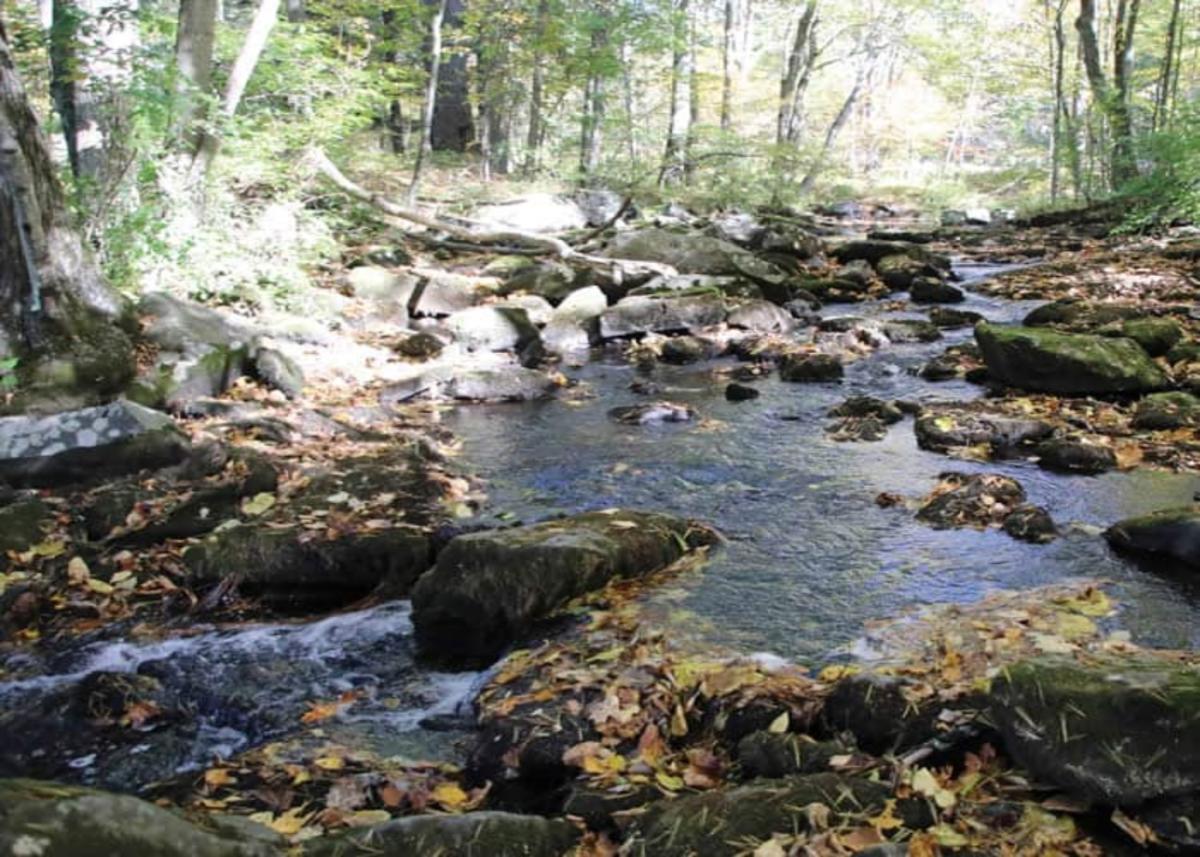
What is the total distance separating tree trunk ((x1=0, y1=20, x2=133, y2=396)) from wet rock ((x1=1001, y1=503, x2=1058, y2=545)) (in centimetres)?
728

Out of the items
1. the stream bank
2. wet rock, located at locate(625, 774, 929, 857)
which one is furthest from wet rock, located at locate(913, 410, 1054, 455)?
wet rock, located at locate(625, 774, 929, 857)

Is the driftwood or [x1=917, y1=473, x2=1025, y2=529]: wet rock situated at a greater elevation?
the driftwood

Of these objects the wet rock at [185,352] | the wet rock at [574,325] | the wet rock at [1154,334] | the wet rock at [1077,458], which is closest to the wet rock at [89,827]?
the wet rock at [1077,458]

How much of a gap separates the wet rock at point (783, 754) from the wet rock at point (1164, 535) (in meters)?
3.03

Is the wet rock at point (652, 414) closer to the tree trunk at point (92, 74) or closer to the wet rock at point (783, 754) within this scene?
the wet rock at point (783, 754)

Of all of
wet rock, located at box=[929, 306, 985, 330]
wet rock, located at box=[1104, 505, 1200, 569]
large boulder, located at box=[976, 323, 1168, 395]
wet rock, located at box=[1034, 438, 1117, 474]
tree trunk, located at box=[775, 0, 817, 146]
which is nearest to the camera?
wet rock, located at box=[1104, 505, 1200, 569]

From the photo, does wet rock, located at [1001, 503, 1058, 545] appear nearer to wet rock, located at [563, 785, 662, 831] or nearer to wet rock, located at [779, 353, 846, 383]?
wet rock, located at [563, 785, 662, 831]

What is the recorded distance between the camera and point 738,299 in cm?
1386

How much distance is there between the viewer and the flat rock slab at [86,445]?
6.45 m

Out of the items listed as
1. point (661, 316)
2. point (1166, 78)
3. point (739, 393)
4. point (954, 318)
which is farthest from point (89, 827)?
point (1166, 78)

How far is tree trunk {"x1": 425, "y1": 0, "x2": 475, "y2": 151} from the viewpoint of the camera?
80.7 ft

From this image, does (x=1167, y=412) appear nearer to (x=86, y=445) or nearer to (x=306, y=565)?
(x=306, y=565)

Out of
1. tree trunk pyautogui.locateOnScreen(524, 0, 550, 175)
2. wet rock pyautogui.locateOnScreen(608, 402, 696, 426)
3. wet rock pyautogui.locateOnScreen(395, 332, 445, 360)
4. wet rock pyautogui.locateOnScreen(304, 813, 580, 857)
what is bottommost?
wet rock pyautogui.locateOnScreen(304, 813, 580, 857)

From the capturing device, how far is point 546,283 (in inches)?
570
